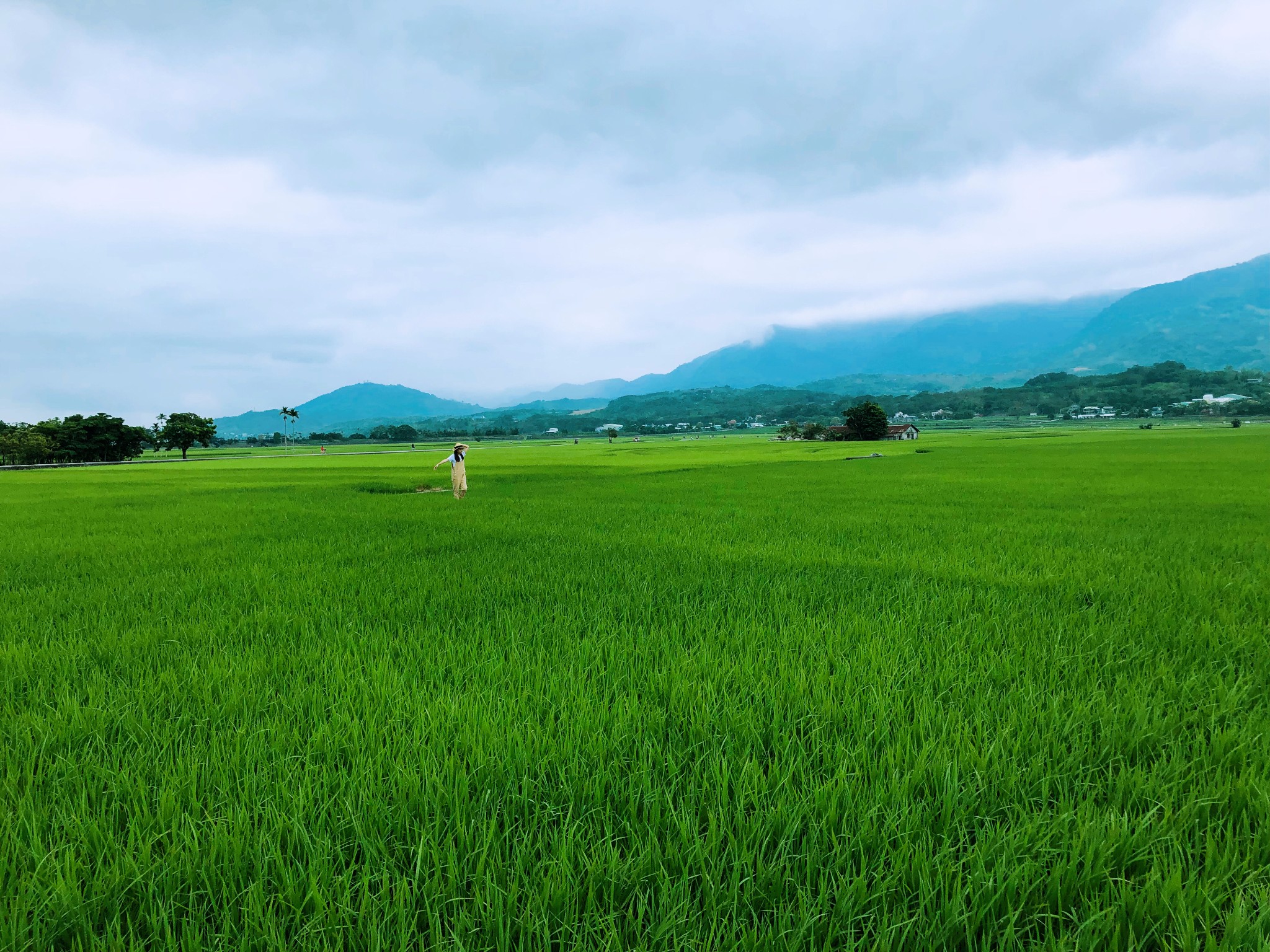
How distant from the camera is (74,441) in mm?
66438

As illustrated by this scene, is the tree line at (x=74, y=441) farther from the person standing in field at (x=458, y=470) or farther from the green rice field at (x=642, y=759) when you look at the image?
the green rice field at (x=642, y=759)

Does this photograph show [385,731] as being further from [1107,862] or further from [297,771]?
[1107,862]

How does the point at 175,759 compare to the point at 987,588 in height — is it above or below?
above

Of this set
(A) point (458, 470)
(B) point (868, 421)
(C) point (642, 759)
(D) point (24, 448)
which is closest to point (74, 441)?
(D) point (24, 448)

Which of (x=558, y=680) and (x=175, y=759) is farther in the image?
(x=558, y=680)

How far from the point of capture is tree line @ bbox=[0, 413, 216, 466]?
199 ft

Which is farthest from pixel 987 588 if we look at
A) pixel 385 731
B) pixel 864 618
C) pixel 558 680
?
pixel 385 731

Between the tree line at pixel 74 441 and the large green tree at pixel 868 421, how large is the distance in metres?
96.7

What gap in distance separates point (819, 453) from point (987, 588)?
42571mm

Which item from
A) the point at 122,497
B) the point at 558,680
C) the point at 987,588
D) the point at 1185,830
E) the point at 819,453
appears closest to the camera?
the point at 1185,830

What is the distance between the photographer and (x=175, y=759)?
2.28m

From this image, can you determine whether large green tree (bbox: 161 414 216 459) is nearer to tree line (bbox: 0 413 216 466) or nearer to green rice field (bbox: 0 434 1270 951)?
tree line (bbox: 0 413 216 466)

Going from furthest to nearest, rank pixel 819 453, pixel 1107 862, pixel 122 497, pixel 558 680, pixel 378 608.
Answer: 1. pixel 819 453
2. pixel 122 497
3. pixel 378 608
4. pixel 558 680
5. pixel 1107 862

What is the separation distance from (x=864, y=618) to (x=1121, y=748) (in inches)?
68.9
